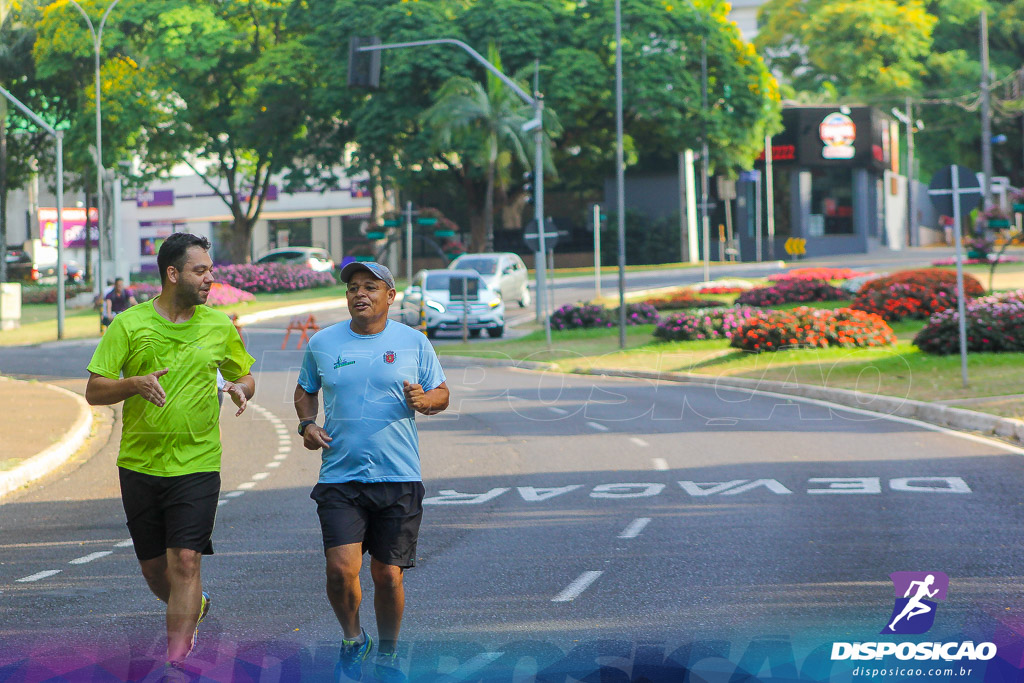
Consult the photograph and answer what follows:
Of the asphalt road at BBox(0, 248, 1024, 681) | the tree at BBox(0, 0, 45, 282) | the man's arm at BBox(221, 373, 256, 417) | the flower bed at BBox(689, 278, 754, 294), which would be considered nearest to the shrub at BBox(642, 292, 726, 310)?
the flower bed at BBox(689, 278, 754, 294)

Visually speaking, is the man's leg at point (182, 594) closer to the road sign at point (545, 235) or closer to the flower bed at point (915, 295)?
the road sign at point (545, 235)

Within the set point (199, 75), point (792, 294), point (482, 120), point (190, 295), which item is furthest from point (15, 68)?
point (190, 295)

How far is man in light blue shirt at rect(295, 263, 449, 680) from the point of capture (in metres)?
5.99

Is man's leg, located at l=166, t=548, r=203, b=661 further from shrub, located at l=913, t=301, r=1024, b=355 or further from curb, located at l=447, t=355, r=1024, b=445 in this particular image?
shrub, located at l=913, t=301, r=1024, b=355

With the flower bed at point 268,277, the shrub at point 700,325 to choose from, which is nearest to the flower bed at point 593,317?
the shrub at point 700,325

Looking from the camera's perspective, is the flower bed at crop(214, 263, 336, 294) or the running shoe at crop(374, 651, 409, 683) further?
the flower bed at crop(214, 263, 336, 294)

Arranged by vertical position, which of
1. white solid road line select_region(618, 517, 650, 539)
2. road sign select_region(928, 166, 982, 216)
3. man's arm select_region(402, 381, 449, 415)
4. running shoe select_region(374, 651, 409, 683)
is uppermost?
road sign select_region(928, 166, 982, 216)

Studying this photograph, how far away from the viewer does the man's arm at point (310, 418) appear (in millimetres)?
5988

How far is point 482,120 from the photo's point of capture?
174 feet

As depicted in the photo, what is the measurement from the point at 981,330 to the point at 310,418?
765 inches

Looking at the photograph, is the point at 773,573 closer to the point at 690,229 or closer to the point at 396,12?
the point at 396,12

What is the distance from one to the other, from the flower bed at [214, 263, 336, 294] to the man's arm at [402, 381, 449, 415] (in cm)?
4561

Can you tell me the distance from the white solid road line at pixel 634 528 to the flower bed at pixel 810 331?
52.5 ft

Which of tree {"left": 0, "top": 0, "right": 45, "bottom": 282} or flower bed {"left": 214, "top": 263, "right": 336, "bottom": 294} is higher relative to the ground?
tree {"left": 0, "top": 0, "right": 45, "bottom": 282}
